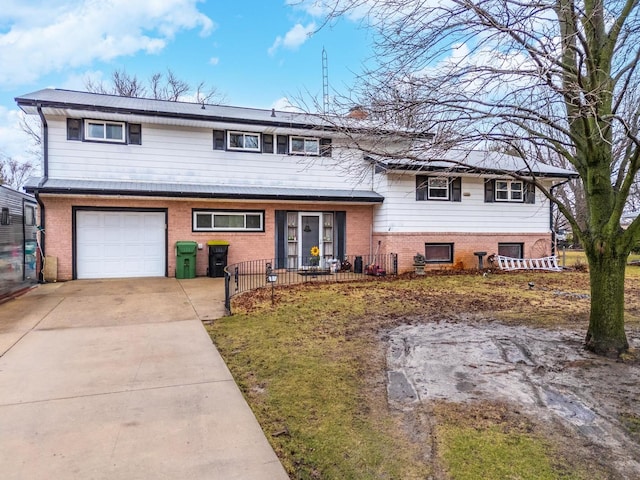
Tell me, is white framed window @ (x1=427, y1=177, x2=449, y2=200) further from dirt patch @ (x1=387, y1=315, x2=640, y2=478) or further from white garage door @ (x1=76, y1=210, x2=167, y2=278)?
white garage door @ (x1=76, y1=210, x2=167, y2=278)

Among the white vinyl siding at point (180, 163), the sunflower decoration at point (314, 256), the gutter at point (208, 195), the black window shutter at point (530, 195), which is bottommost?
the sunflower decoration at point (314, 256)

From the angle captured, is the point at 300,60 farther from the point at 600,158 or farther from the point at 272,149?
the point at 600,158

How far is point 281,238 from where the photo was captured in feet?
48.9

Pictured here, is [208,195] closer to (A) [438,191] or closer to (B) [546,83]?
(A) [438,191]

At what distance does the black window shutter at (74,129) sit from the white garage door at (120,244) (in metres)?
2.35

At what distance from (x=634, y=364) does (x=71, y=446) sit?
21.5 ft

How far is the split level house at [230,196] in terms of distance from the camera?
1242 cm

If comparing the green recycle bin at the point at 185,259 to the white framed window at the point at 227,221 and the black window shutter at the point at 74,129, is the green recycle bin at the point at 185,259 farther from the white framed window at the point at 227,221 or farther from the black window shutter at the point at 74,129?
the black window shutter at the point at 74,129

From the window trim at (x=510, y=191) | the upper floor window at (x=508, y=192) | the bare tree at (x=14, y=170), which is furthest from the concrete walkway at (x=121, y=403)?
the bare tree at (x=14, y=170)

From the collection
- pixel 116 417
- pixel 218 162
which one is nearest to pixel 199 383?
pixel 116 417

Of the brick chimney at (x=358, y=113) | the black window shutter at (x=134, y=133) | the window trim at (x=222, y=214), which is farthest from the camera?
the window trim at (x=222, y=214)

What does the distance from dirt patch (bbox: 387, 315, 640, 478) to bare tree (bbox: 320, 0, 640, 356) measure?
0.87m

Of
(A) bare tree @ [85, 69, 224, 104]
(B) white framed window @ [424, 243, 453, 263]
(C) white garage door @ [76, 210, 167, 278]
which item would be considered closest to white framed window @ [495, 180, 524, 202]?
(B) white framed window @ [424, 243, 453, 263]

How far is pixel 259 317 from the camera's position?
26.0ft
